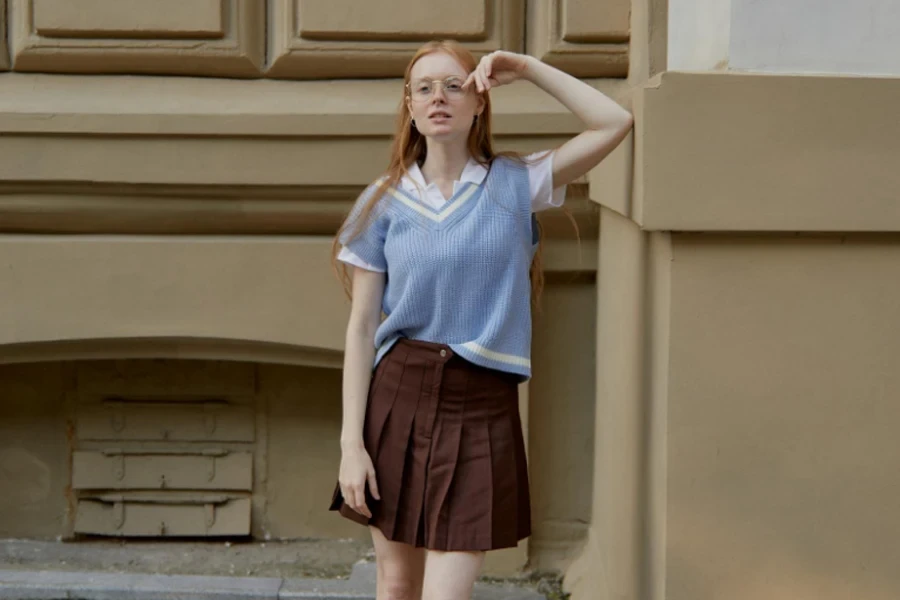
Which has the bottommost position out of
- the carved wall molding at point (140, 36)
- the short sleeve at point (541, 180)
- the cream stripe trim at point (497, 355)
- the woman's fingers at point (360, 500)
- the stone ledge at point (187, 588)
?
the stone ledge at point (187, 588)

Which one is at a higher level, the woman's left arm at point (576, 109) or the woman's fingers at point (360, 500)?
the woman's left arm at point (576, 109)

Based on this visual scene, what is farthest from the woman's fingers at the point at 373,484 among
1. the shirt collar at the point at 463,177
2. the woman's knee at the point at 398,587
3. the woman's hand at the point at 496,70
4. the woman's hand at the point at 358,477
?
the woman's hand at the point at 496,70

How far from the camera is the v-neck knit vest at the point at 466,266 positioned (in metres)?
2.44

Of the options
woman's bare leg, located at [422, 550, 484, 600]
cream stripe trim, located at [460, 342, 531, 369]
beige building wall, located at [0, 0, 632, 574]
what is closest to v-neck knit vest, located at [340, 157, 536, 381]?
cream stripe trim, located at [460, 342, 531, 369]

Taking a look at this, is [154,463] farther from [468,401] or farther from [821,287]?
[821,287]

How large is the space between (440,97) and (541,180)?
28cm

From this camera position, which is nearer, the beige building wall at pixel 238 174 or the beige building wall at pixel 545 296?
the beige building wall at pixel 545 296

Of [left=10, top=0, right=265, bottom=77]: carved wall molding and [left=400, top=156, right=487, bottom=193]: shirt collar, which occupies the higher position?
[left=10, top=0, right=265, bottom=77]: carved wall molding

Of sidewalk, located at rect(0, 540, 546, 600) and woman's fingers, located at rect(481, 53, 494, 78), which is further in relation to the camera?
sidewalk, located at rect(0, 540, 546, 600)

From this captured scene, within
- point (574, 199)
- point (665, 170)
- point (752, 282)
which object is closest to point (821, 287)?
point (752, 282)

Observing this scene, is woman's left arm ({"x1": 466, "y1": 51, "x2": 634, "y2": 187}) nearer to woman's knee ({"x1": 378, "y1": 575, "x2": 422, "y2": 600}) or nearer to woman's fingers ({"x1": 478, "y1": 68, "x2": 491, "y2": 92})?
woman's fingers ({"x1": 478, "y1": 68, "x2": 491, "y2": 92})

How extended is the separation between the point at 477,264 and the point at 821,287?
0.71 meters

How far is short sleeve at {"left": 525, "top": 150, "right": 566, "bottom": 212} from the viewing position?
2.55 m

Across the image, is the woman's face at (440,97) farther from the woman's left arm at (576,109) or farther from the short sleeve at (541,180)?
the short sleeve at (541,180)
